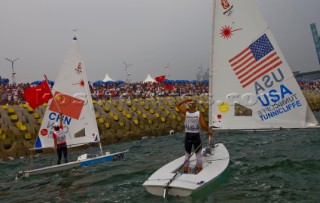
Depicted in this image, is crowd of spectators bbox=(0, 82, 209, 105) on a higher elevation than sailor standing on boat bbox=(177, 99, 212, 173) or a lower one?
higher

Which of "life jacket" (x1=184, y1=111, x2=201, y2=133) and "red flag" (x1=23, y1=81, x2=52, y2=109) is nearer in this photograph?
"life jacket" (x1=184, y1=111, x2=201, y2=133)

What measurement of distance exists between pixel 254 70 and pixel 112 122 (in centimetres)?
1736

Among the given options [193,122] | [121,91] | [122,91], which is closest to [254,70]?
[193,122]

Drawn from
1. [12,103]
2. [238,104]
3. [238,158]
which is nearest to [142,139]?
[12,103]

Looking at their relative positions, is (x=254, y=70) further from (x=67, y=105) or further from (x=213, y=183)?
(x=67, y=105)

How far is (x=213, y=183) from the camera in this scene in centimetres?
1023

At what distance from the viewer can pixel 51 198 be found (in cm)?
1091

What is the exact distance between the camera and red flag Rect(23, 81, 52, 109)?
1516 centimetres

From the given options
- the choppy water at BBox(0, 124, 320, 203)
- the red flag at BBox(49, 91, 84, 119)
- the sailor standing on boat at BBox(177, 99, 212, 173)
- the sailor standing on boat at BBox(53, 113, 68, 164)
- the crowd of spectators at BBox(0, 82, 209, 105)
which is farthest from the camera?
the crowd of spectators at BBox(0, 82, 209, 105)

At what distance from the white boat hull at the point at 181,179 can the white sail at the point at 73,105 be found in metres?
6.13

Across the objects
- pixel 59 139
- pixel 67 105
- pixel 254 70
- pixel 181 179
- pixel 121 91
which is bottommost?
pixel 181 179

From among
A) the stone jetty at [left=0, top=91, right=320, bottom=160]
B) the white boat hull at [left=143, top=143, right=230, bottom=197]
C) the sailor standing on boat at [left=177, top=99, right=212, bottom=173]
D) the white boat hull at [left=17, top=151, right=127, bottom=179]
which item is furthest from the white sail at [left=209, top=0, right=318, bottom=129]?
the stone jetty at [left=0, top=91, right=320, bottom=160]

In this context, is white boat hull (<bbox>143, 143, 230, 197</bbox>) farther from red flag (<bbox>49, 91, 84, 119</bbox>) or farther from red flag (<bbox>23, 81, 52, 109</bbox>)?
red flag (<bbox>23, 81, 52, 109</bbox>)

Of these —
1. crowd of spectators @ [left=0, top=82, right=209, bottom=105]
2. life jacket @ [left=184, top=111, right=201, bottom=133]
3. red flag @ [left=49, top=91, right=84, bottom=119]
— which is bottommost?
life jacket @ [left=184, top=111, right=201, bottom=133]
